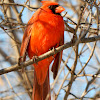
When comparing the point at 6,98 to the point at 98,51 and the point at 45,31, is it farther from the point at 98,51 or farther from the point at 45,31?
the point at 98,51

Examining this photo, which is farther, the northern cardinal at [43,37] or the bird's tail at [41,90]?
the bird's tail at [41,90]

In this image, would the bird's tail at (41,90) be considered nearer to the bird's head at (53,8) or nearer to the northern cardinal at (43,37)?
the northern cardinal at (43,37)

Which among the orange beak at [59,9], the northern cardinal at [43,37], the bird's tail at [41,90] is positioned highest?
the orange beak at [59,9]

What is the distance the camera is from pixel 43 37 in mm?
2826

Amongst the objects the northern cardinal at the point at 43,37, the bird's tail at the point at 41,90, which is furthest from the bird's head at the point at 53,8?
the bird's tail at the point at 41,90

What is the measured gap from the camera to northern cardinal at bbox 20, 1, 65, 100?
9.28 feet

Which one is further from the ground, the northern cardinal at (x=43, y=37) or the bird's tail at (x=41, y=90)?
the northern cardinal at (x=43, y=37)

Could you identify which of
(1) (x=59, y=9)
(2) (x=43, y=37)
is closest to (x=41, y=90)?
(2) (x=43, y=37)

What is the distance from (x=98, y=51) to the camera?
4.07 m

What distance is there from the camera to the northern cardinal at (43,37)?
283 centimetres

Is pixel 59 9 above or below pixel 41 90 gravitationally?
above

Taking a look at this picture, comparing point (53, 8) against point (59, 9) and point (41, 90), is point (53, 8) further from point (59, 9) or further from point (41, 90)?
point (41, 90)

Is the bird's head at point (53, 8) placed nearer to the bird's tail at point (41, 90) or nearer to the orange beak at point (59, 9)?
the orange beak at point (59, 9)

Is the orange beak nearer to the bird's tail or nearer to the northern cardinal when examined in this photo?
the northern cardinal
